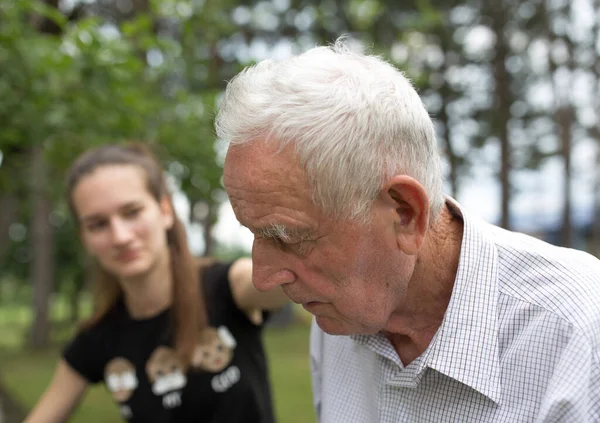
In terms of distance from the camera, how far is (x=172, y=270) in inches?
114

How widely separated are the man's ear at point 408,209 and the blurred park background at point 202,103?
1.50ft

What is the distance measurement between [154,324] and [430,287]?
151 cm

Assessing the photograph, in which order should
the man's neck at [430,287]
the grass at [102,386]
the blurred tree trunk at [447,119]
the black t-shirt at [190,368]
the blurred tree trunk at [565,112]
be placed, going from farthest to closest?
the blurred tree trunk at [447,119] < the blurred tree trunk at [565,112] < the grass at [102,386] < the black t-shirt at [190,368] < the man's neck at [430,287]

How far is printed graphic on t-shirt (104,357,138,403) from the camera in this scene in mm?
2785

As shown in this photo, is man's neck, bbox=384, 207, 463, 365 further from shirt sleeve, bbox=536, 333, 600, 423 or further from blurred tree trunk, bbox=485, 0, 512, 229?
blurred tree trunk, bbox=485, 0, 512, 229

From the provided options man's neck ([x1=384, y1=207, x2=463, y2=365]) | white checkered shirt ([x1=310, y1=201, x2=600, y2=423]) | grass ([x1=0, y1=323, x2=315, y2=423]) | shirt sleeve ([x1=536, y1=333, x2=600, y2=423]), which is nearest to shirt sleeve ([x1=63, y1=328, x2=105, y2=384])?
white checkered shirt ([x1=310, y1=201, x2=600, y2=423])

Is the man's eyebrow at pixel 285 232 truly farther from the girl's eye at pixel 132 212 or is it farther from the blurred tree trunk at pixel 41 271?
the blurred tree trunk at pixel 41 271

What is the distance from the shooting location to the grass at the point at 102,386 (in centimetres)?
862

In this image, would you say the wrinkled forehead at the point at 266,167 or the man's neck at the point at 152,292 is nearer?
the wrinkled forehead at the point at 266,167

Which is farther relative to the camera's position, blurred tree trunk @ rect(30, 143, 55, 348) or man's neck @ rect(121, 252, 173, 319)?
blurred tree trunk @ rect(30, 143, 55, 348)

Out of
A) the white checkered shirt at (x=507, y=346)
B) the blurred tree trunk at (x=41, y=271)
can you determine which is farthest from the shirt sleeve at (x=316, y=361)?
the blurred tree trunk at (x=41, y=271)

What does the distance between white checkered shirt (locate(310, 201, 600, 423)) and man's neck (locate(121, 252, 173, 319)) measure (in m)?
1.29

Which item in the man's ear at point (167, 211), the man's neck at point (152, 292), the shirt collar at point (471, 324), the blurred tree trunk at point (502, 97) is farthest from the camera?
the blurred tree trunk at point (502, 97)

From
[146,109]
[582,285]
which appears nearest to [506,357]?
[582,285]
